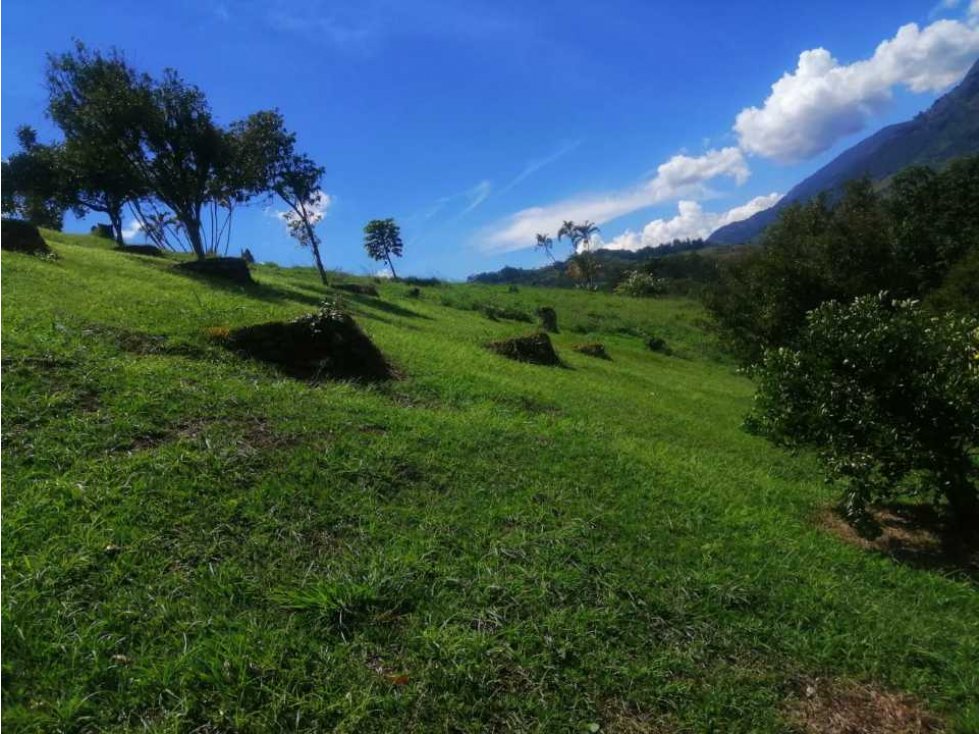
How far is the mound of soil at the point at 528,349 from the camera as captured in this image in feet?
60.5

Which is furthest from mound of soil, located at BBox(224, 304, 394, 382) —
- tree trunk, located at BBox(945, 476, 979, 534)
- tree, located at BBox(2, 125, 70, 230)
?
tree, located at BBox(2, 125, 70, 230)

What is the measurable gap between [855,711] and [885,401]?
179 inches

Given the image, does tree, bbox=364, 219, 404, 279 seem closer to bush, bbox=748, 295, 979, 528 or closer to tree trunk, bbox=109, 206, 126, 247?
tree trunk, bbox=109, 206, 126, 247

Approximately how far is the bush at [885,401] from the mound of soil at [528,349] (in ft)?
33.7

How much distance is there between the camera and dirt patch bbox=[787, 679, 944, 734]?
4285 millimetres

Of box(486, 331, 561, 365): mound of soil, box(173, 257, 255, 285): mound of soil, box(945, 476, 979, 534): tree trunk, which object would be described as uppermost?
box(173, 257, 255, 285): mound of soil

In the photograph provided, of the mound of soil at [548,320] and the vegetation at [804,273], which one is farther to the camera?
the mound of soil at [548,320]

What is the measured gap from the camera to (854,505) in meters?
7.25

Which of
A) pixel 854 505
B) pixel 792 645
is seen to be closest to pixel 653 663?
pixel 792 645

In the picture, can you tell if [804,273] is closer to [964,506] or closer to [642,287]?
Answer: [964,506]

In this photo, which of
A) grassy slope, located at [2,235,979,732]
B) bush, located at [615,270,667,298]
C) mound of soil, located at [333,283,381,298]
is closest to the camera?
grassy slope, located at [2,235,979,732]

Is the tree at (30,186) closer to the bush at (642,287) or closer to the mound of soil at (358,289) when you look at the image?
the mound of soil at (358,289)

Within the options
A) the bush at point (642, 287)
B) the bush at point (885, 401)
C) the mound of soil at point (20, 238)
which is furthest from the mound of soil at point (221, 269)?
the bush at point (642, 287)

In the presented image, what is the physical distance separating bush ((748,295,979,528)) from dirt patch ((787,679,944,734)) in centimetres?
298
